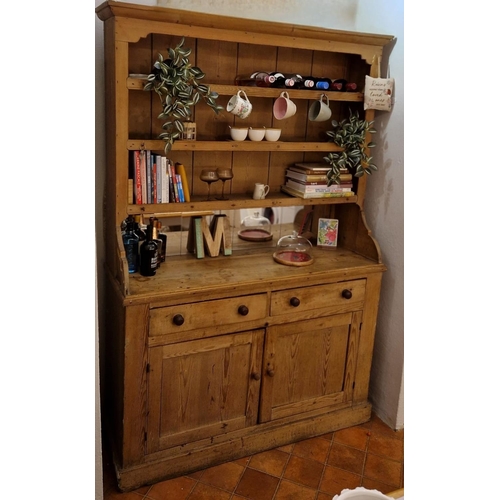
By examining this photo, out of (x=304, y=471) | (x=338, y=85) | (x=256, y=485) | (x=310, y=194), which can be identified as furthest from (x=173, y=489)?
(x=338, y=85)

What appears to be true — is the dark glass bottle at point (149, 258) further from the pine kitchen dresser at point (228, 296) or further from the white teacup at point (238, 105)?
the white teacup at point (238, 105)

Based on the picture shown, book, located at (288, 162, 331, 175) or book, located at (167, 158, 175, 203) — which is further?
book, located at (288, 162, 331, 175)

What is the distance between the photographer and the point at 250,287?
2.46 meters

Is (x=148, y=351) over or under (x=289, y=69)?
under

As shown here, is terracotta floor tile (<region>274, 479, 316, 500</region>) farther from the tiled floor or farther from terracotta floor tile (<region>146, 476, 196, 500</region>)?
terracotta floor tile (<region>146, 476, 196, 500</region>)

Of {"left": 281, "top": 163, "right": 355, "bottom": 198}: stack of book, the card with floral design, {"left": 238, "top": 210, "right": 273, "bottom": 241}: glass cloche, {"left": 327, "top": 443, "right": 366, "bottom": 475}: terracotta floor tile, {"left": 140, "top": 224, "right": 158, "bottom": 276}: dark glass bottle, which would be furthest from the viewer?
the card with floral design

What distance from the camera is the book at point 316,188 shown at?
2.73 metres

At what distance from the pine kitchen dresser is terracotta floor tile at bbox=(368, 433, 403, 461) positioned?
151 mm

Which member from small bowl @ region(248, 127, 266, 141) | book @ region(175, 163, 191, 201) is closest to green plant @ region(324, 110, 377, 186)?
small bowl @ region(248, 127, 266, 141)

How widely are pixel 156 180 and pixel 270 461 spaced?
1.48 metres

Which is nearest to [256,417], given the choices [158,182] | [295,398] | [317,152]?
[295,398]

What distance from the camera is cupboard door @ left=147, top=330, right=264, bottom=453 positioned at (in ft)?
7.86
